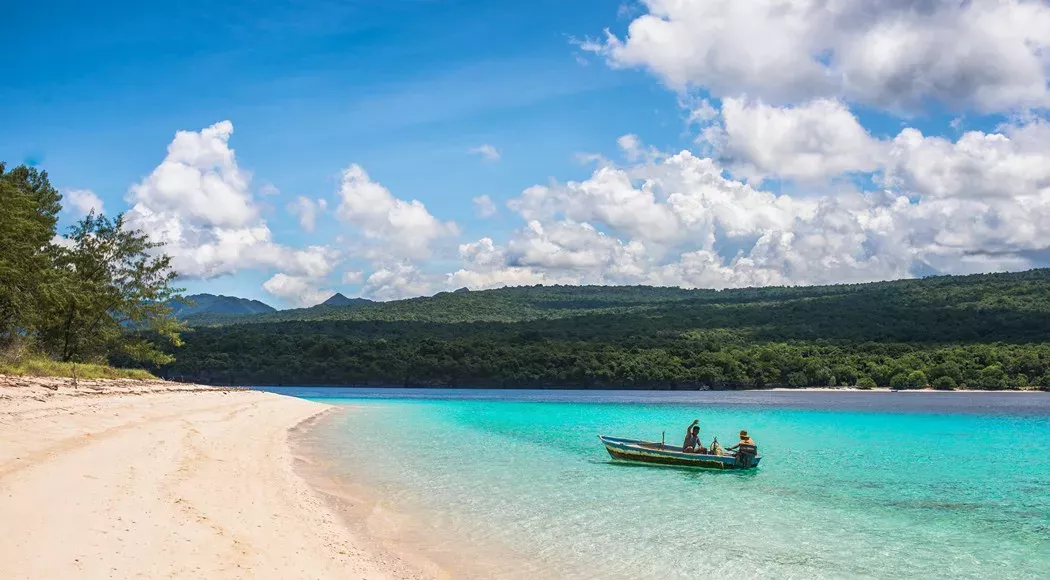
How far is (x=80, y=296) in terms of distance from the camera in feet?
127

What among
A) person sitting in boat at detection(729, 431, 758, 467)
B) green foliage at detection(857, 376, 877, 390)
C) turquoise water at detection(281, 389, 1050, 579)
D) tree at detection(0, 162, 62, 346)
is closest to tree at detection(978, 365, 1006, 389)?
green foliage at detection(857, 376, 877, 390)

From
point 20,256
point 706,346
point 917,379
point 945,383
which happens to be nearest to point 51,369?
point 20,256

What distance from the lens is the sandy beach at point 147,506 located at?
8398mm

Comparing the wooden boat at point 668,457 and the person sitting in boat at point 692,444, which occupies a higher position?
the person sitting in boat at point 692,444

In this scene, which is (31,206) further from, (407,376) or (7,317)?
(407,376)

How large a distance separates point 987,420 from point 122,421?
165 feet

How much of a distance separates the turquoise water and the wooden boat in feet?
1.85

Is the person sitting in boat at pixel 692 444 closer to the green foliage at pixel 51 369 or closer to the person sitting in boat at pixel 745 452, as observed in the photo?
the person sitting in boat at pixel 745 452

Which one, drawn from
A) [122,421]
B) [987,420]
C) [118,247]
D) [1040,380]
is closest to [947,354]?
[1040,380]

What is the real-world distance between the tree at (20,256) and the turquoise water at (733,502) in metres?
13.5

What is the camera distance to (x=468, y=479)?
21.4 metres

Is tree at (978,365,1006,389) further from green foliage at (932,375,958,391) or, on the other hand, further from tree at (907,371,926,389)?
tree at (907,371,926,389)

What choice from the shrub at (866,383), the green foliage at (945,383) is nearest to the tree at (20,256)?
the shrub at (866,383)

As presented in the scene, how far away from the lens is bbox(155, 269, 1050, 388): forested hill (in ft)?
318
